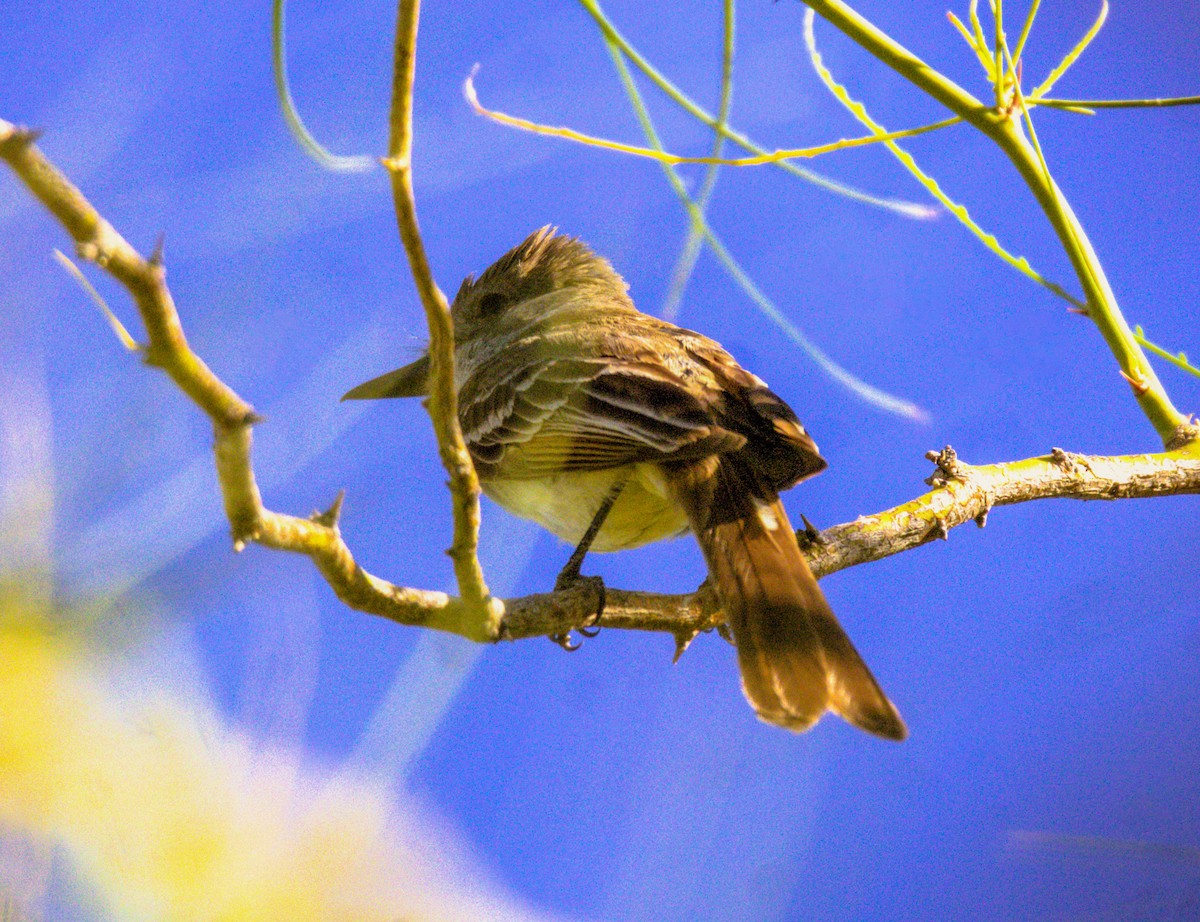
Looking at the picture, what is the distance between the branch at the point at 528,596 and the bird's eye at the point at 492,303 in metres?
2.35

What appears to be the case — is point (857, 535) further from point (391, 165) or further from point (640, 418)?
point (391, 165)

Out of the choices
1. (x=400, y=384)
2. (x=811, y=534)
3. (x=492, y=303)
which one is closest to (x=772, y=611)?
(x=811, y=534)

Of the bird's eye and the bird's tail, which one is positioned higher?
the bird's eye

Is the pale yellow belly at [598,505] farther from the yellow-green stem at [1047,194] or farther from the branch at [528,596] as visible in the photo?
the yellow-green stem at [1047,194]

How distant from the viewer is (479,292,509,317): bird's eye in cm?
491

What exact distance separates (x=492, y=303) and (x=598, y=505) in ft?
5.76

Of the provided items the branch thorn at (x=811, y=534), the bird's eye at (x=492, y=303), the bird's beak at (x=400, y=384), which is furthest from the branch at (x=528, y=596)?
the bird's eye at (x=492, y=303)

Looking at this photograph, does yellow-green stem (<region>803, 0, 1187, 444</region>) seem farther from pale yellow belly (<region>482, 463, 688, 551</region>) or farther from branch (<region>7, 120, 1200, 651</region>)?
pale yellow belly (<region>482, 463, 688, 551</region>)

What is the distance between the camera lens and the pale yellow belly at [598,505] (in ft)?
11.2

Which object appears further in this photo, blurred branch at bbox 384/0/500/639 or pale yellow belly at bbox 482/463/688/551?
pale yellow belly at bbox 482/463/688/551

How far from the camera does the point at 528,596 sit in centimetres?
228

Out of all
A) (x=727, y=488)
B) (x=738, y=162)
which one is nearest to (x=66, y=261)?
(x=738, y=162)

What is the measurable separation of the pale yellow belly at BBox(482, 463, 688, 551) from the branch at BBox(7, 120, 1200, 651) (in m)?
0.55

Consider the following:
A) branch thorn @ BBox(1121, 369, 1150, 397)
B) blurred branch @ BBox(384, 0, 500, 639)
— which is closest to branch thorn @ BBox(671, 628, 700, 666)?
blurred branch @ BBox(384, 0, 500, 639)
